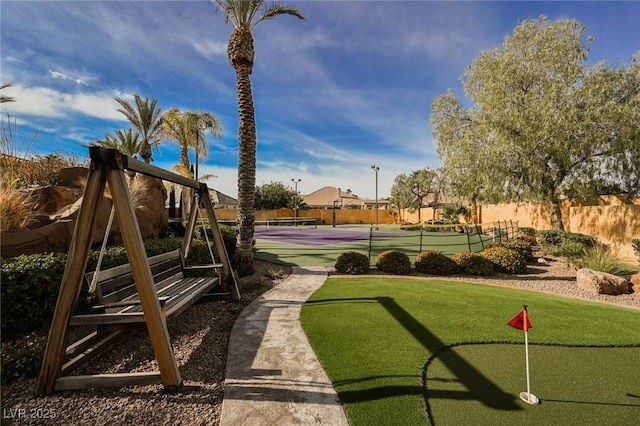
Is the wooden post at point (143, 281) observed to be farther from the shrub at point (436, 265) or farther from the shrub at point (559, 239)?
the shrub at point (559, 239)

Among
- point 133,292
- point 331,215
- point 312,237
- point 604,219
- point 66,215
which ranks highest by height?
point 66,215

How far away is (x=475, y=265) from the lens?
9.69 m

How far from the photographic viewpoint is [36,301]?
4.24m

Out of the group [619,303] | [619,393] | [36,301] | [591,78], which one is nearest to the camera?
[619,393]

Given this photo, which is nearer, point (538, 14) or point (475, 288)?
point (475, 288)

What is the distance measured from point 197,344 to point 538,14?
21.1m

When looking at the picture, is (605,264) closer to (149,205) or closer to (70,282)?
(70,282)

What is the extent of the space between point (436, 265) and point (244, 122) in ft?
25.6

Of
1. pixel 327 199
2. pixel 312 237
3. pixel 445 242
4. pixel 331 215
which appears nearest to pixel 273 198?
pixel 331 215

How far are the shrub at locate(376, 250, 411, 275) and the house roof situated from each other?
2227 inches

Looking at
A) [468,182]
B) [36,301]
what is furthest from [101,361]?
[468,182]

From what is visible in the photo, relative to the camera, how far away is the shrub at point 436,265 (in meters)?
→ 9.76

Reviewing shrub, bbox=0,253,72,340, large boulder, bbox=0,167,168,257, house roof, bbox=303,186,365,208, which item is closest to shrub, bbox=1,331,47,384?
shrub, bbox=0,253,72,340

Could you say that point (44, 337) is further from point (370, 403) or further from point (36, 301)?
point (370, 403)
